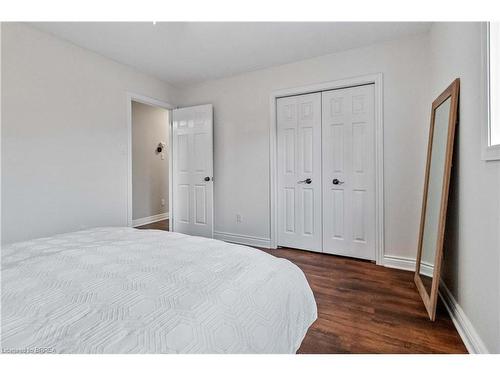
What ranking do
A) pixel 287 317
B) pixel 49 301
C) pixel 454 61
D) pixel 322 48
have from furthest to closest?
1. pixel 322 48
2. pixel 454 61
3. pixel 287 317
4. pixel 49 301

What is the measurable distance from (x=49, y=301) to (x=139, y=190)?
4.40m

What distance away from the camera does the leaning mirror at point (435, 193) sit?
5.56 ft

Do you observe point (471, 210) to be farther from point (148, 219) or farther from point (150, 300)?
point (148, 219)

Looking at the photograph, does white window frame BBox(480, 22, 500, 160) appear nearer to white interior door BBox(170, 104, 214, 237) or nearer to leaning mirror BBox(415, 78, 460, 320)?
leaning mirror BBox(415, 78, 460, 320)

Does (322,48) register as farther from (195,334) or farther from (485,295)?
(195,334)

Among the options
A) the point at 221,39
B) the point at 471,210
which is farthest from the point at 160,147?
the point at 471,210

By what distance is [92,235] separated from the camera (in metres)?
1.58

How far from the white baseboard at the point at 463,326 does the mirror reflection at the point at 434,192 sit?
0.13m

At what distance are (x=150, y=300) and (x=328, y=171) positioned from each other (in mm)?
2579

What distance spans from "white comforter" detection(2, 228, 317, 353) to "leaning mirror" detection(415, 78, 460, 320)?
1.19m

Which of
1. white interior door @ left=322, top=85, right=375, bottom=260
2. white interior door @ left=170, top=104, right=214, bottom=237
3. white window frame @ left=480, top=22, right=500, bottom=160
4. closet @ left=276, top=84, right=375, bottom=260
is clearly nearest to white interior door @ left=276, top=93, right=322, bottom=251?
closet @ left=276, top=84, right=375, bottom=260

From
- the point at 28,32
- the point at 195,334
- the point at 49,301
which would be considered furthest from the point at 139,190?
the point at 195,334

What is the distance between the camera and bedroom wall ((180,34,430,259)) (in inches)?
99.2

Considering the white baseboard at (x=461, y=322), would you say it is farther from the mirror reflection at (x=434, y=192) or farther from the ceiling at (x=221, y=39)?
the ceiling at (x=221, y=39)
